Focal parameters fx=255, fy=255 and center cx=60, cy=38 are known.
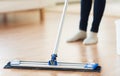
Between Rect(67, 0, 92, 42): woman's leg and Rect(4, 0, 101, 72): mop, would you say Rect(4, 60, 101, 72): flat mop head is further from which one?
Rect(67, 0, 92, 42): woman's leg

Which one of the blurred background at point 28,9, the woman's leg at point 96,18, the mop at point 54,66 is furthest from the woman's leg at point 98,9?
the blurred background at point 28,9

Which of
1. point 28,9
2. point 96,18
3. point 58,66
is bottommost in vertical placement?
point 58,66

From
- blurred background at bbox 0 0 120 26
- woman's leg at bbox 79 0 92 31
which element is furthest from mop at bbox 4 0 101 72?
blurred background at bbox 0 0 120 26

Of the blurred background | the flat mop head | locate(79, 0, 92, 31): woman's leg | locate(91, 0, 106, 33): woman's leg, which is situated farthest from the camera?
the blurred background

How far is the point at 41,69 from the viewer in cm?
133

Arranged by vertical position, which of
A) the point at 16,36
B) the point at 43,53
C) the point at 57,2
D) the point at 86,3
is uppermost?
the point at 57,2

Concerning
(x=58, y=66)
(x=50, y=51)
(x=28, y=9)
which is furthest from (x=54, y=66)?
(x=28, y=9)

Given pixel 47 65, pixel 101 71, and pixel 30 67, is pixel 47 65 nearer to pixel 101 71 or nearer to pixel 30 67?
pixel 30 67

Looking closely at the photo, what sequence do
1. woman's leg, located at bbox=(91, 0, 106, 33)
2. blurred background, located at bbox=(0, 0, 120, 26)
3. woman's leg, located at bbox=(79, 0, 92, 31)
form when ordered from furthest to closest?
1. blurred background, located at bbox=(0, 0, 120, 26)
2. woman's leg, located at bbox=(79, 0, 92, 31)
3. woman's leg, located at bbox=(91, 0, 106, 33)

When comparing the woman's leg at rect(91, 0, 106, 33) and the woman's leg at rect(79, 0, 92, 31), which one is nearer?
the woman's leg at rect(91, 0, 106, 33)

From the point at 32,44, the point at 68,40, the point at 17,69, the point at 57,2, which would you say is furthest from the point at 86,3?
the point at 57,2

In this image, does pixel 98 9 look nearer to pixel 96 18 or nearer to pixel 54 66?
pixel 96 18

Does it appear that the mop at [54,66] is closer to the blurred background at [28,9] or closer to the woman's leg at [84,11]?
the woman's leg at [84,11]

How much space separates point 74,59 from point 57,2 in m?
2.88
